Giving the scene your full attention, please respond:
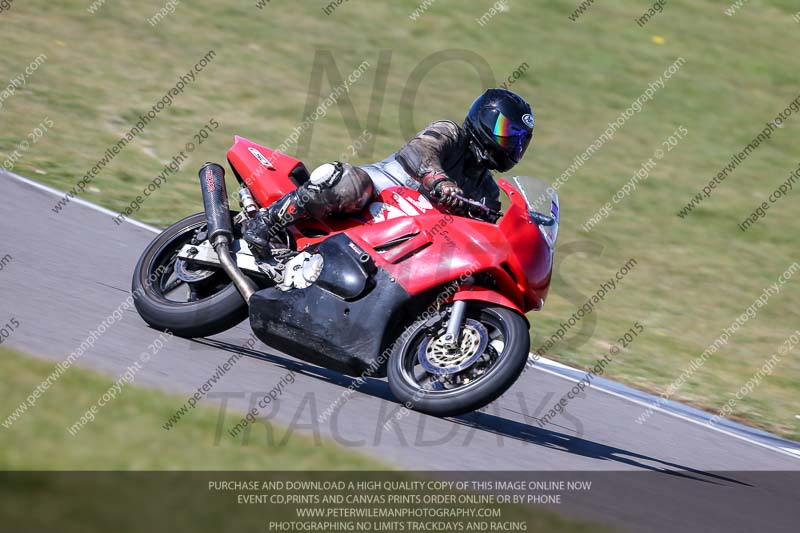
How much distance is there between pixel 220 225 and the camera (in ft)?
21.7

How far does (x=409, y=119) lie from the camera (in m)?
14.9

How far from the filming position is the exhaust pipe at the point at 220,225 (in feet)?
20.9

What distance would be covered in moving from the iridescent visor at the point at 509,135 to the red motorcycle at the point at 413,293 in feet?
0.67

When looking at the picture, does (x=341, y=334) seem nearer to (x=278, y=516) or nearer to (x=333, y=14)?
(x=278, y=516)

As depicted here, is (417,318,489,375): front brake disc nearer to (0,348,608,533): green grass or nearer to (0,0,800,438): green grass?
(0,348,608,533): green grass

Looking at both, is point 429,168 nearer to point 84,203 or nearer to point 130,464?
point 130,464

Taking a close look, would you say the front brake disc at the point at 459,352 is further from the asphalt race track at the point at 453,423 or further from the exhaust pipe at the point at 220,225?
the exhaust pipe at the point at 220,225

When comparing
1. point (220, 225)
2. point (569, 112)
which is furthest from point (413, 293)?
point (569, 112)

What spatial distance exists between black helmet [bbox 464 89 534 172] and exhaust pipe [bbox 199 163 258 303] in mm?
1559

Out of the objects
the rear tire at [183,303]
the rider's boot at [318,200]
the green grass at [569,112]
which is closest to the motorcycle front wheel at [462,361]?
the rider's boot at [318,200]

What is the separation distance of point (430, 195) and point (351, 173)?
0.46 metres

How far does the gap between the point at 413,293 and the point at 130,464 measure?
214 centimetres

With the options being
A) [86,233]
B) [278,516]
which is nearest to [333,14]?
[86,233]

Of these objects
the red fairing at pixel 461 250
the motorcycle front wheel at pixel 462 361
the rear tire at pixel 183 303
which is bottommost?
the rear tire at pixel 183 303
